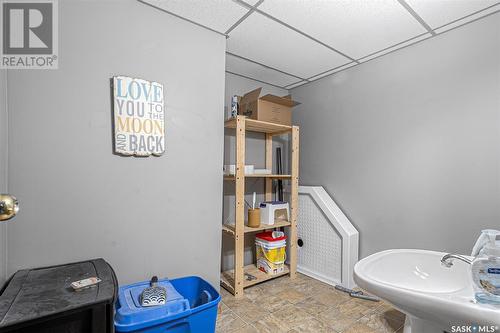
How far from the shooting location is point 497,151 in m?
1.55

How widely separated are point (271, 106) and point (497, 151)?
162 cm

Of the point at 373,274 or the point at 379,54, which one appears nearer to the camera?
the point at 373,274

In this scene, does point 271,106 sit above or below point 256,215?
above

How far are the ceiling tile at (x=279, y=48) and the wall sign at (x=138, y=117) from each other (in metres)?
0.77

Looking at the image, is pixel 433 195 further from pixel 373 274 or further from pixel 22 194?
pixel 22 194

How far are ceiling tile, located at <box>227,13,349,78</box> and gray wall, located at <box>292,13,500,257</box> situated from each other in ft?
1.11

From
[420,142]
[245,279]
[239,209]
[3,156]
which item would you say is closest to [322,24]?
[420,142]

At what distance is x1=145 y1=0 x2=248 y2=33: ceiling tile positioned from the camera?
1.52 meters

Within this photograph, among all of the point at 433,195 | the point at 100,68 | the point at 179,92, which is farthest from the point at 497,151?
the point at 100,68

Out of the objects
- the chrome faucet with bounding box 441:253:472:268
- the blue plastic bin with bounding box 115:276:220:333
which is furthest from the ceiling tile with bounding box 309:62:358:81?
the blue plastic bin with bounding box 115:276:220:333

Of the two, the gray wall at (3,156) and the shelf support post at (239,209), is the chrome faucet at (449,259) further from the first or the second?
the gray wall at (3,156)

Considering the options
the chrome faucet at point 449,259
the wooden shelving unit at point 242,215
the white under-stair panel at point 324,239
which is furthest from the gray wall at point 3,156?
the white under-stair panel at point 324,239

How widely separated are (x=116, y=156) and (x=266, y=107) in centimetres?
133

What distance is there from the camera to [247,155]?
104 inches
